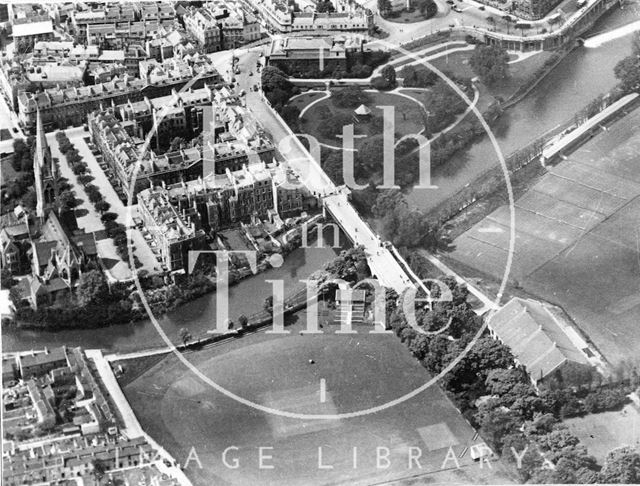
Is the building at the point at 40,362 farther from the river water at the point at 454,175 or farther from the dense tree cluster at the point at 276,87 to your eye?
the dense tree cluster at the point at 276,87

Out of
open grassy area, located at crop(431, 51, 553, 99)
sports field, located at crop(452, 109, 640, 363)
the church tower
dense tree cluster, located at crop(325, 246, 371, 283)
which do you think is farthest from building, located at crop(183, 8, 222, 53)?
dense tree cluster, located at crop(325, 246, 371, 283)

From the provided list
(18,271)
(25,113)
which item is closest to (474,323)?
(18,271)

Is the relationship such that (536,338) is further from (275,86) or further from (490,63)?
(275,86)

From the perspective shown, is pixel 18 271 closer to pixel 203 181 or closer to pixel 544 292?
pixel 203 181

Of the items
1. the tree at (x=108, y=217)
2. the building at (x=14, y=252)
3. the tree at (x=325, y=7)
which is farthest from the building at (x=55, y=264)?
the tree at (x=325, y=7)

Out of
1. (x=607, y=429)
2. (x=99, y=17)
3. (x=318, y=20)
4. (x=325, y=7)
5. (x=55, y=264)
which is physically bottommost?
(x=607, y=429)

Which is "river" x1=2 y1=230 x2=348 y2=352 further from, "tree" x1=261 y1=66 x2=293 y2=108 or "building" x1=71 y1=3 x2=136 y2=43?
"building" x1=71 y1=3 x2=136 y2=43

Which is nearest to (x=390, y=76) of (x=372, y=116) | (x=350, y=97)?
(x=350, y=97)
